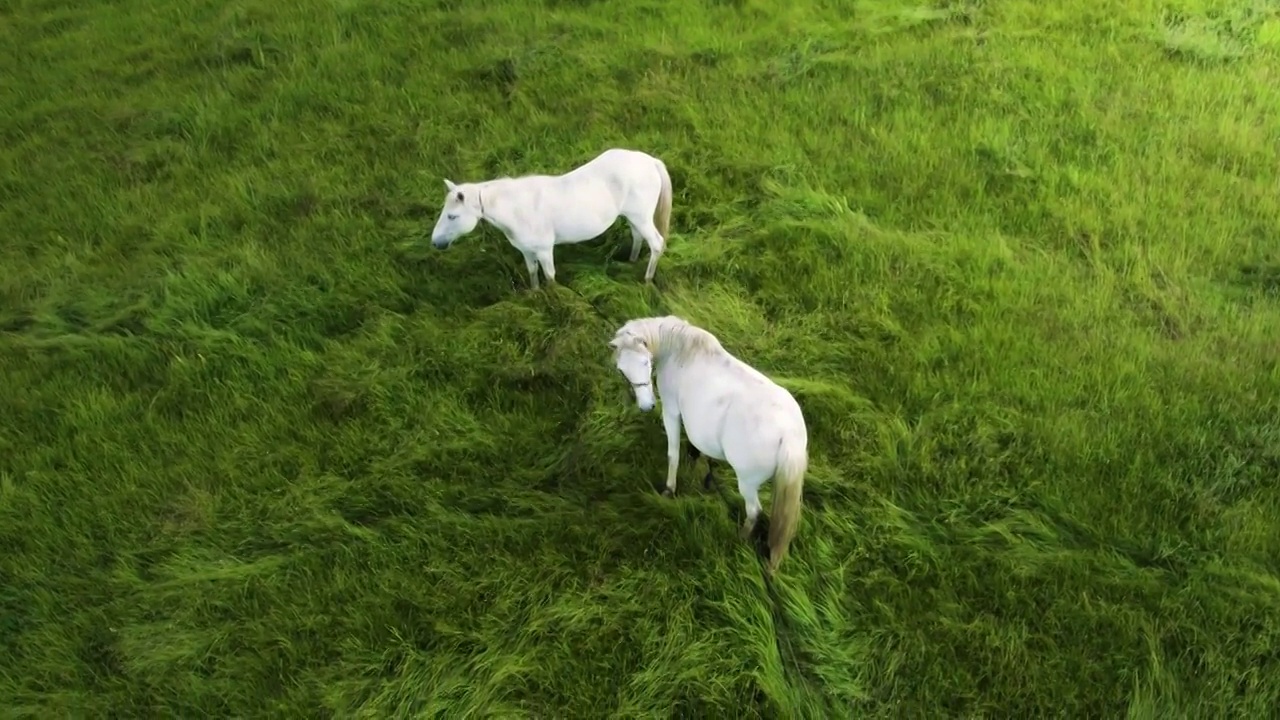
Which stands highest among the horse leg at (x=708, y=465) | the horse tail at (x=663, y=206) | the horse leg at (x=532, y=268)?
the horse tail at (x=663, y=206)

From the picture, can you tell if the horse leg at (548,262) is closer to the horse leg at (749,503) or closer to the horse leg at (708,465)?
the horse leg at (708,465)

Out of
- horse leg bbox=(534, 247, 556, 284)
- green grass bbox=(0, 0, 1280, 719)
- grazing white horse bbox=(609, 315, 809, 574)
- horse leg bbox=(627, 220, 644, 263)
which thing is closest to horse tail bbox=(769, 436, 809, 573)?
grazing white horse bbox=(609, 315, 809, 574)

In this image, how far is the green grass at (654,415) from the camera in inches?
94.7

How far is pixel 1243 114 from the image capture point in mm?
4461

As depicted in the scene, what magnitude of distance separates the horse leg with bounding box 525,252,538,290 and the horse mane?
1.22 m

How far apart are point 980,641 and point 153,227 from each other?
4.58 metres

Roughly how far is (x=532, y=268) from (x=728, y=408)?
1.61 metres

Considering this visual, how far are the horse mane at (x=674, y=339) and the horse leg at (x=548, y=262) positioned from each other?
113 centimetres

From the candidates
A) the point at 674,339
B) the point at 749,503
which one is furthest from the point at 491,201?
the point at 749,503

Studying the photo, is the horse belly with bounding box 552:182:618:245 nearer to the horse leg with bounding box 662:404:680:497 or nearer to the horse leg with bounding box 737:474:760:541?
the horse leg with bounding box 662:404:680:497

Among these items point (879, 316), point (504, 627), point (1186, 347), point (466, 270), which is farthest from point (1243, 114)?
point (504, 627)

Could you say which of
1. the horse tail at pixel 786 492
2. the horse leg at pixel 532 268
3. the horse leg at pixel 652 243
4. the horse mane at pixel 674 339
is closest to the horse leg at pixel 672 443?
the horse mane at pixel 674 339

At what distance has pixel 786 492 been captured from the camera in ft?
7.49

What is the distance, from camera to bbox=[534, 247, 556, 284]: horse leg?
3.51 meters
